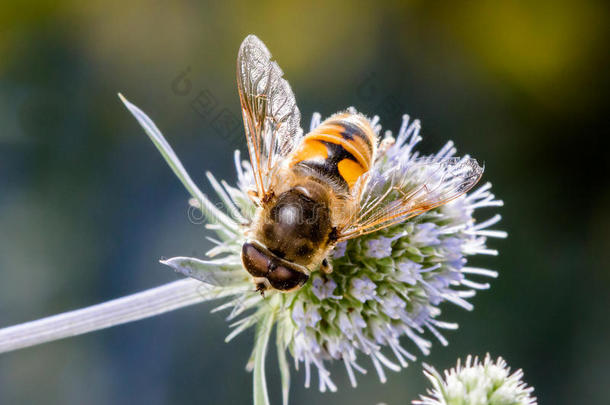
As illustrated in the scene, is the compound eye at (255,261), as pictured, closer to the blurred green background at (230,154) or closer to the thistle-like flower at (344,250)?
the thistle-like flower at (344,250)

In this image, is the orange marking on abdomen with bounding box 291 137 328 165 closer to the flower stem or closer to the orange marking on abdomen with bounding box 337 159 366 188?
the orange marking on abdomen with bounding box 337 159 366 188

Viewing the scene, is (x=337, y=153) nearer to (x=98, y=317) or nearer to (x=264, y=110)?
(x=264, y=110)

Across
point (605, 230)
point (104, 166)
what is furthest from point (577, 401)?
point (104, 166)

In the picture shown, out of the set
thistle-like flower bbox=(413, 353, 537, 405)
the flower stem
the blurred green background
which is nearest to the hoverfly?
the flower stem

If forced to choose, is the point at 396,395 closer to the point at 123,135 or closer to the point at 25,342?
the point at 123,135

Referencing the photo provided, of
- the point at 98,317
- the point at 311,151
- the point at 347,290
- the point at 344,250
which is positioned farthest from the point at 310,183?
the point at 98,317
